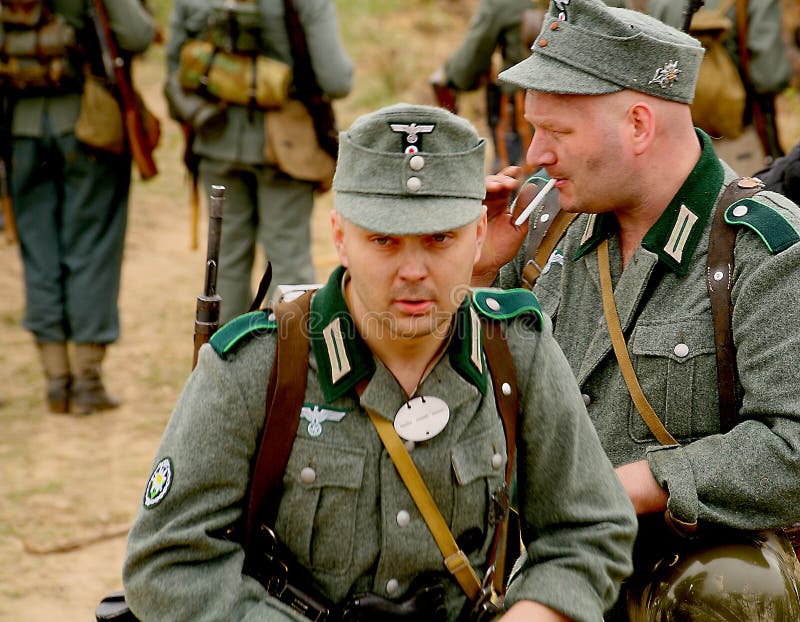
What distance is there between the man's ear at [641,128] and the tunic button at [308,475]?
1.25 metres

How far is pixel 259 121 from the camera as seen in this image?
223 inches

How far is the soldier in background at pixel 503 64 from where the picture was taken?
6688mm

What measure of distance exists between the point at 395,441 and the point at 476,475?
7.1 inches

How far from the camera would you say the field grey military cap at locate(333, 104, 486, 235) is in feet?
6.65

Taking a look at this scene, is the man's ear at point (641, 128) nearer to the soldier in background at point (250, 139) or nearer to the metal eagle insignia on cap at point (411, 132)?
the metal eagle insignia on cap at point (411, 132)

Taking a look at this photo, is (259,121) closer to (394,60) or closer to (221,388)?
(221,388)

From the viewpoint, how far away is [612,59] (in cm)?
277

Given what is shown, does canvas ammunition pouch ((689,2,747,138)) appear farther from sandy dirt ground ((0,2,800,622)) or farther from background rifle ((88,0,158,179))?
sandy dirt ground ((0,2,800,622))

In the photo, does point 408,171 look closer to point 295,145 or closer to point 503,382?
point 503,382

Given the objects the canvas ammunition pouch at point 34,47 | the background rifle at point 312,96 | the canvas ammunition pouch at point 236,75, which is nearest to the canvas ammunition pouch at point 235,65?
the canvas ammunition pouch at point 236,75

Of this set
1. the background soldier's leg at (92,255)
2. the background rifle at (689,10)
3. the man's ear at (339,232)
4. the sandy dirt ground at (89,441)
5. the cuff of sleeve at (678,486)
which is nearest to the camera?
the man's ear at (339,232)

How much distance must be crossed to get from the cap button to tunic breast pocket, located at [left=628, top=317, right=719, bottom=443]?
0.99m

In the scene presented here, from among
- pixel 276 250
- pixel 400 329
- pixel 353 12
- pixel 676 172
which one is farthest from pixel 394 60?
pixel 400 329

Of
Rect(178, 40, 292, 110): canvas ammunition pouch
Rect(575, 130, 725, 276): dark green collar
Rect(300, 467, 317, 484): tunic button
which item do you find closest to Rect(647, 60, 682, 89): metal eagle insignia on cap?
Rect(575, 130, 725, 276): dark green collar
